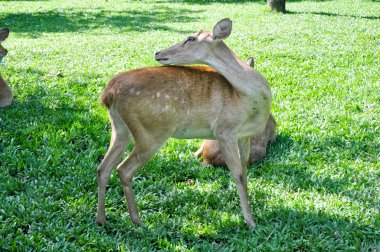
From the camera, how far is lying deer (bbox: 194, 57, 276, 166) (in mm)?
5246

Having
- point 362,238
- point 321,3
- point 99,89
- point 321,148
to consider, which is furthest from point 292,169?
point 321,3

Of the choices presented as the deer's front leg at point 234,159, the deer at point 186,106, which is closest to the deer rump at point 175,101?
the deer at point 186,106

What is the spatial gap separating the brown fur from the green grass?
10 centimetres

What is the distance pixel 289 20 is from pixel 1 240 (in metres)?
13.7

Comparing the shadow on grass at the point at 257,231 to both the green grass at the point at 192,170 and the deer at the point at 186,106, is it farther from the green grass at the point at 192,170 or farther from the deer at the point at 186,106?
the deer at the point at 186,106

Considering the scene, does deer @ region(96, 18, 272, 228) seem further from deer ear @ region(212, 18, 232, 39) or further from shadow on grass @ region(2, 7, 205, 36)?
shadow on grass @ region(2, 7, 205, 36)

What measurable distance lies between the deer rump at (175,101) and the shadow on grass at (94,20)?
10413 millimetres

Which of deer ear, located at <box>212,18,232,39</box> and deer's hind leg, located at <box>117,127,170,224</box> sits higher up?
deer ear, located at <box>212,18,232,39</box>

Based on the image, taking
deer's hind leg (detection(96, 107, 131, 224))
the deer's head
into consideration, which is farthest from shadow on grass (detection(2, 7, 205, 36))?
deer's hind leg (detection(96, 107, 131, 224))

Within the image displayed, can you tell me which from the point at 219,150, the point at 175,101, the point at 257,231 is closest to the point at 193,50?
the point at 175,101

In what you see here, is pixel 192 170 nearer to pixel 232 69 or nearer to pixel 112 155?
pixel 112 155

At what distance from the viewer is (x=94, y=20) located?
17219 millimetres

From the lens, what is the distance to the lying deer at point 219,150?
525cm

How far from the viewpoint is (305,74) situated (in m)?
8.86
